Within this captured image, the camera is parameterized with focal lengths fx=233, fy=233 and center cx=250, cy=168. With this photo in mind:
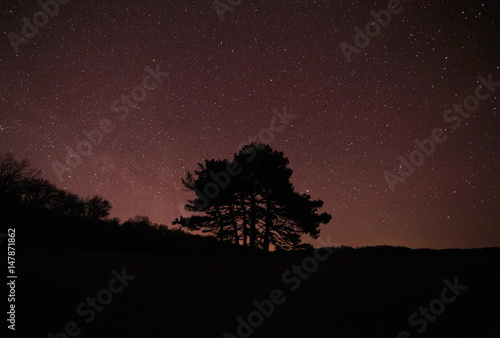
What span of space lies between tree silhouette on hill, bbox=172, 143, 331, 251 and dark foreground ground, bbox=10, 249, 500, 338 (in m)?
9.70

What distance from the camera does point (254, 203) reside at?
18375 millimetres

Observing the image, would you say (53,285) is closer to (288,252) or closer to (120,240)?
(120,240)

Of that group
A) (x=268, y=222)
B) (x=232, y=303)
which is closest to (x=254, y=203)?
(x=268, y=222)

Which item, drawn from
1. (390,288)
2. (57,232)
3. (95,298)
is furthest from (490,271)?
(57,232)

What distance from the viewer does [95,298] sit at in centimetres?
447

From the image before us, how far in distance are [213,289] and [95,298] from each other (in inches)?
101
